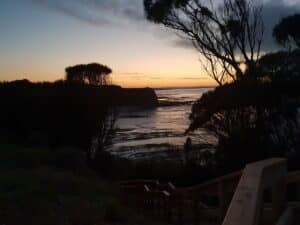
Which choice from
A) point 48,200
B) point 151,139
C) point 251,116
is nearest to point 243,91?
point 251,116

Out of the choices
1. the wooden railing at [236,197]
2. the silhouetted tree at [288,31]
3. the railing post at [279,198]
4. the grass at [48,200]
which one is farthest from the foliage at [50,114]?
the railing post at [279,198]

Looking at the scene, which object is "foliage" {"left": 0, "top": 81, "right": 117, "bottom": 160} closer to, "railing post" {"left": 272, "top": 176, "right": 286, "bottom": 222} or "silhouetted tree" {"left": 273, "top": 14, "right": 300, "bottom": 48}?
"silhouetted tree" {"left": 273, "top": 14, "right": 300, "bottom": 48}

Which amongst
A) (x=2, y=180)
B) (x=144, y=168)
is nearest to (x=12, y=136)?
(x=144, y=168)

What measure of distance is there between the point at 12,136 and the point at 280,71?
11.6 m

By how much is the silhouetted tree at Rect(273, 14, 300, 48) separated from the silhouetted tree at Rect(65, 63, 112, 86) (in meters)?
12.6

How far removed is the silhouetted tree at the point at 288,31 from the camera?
2246cm

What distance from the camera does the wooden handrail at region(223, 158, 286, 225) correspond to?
247 cm

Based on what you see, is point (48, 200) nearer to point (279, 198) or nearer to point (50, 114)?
point (279, 198)

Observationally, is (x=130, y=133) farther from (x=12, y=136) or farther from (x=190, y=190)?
(x=190, y=190)

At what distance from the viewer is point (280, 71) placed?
22.2m

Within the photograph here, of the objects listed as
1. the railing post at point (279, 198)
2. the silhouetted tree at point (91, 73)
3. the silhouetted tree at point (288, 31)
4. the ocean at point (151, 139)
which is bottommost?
the ocean at point (151, 139)

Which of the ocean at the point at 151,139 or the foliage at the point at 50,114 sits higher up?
the foliage at the point at 50,114

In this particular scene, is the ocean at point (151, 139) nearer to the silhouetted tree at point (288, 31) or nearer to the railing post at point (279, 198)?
the silhouetted tree at point (288, 31)

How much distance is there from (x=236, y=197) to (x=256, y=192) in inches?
4.8
